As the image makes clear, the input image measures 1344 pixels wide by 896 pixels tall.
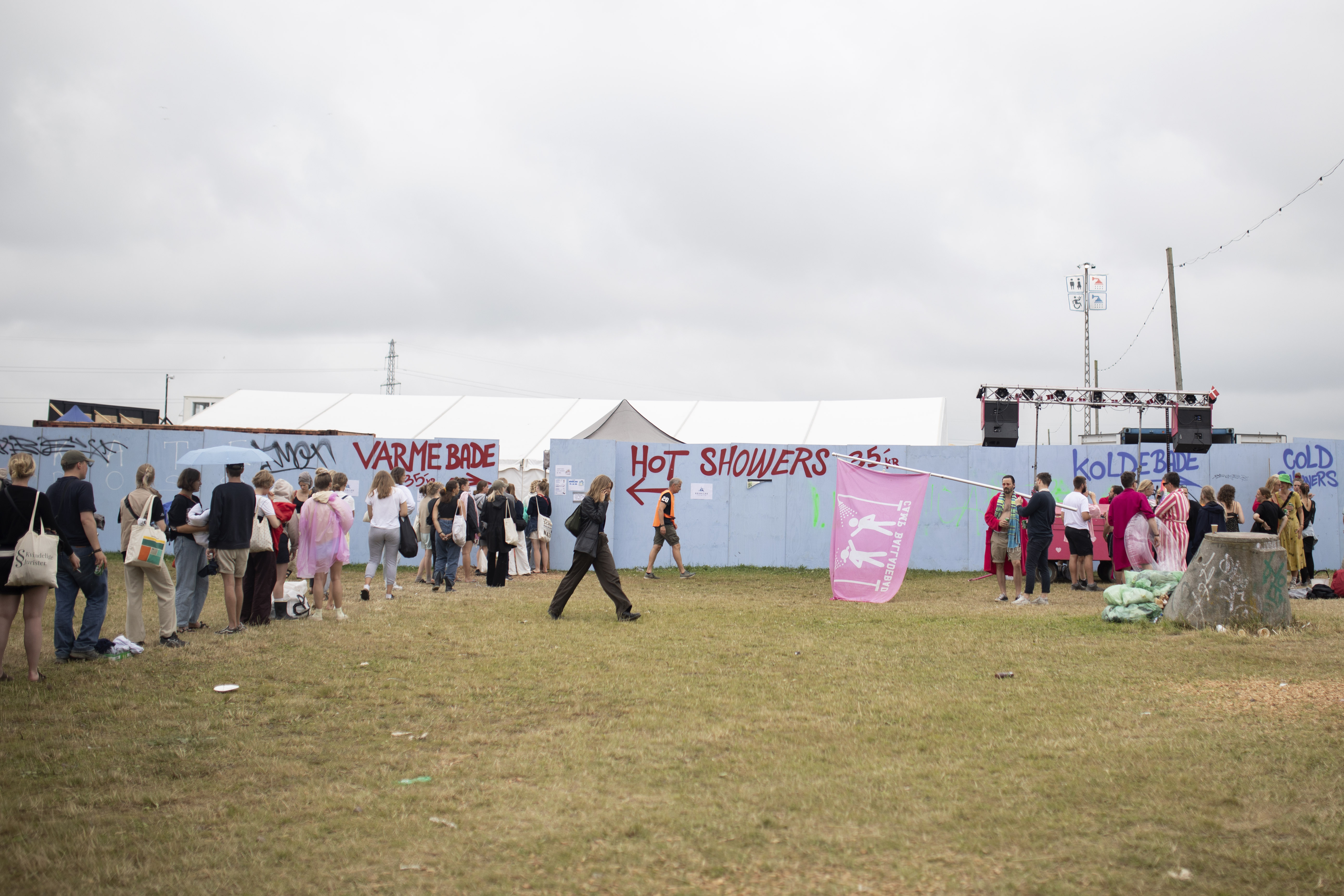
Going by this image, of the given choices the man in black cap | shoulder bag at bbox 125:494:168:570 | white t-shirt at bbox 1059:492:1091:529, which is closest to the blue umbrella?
shoulder bag at bbox 125:494:168:570

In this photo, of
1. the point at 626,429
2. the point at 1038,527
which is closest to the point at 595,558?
the point at 1038,527

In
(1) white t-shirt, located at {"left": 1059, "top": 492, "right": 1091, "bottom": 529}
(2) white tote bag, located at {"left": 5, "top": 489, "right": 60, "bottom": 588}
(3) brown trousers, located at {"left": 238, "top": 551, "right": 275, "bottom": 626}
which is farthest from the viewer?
(1) white t-shirt, located at {"left": 1059, "top": 492, "right": 1091, "bottom": 529}

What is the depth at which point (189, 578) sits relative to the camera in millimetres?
8859

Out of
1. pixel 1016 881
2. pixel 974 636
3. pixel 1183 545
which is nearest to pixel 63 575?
pixel 1016 881

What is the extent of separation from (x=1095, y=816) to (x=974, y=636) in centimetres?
486

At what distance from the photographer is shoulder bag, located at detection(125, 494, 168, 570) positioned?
304 inches

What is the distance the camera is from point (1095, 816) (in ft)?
13.2

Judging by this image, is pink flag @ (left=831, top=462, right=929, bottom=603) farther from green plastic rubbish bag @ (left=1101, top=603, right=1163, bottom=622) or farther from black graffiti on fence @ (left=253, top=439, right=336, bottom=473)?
black graffiti on fence @ (left=253, top=439, right=336, bottom=473)

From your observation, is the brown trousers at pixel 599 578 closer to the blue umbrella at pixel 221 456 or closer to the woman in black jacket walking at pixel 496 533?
the woman in black jacket walking at pixel 496 533

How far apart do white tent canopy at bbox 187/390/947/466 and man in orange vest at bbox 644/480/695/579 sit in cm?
664

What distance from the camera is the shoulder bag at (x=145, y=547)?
7719mm

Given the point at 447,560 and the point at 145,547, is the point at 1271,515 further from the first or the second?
the point at 145,547

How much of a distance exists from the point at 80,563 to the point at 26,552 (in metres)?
0.96

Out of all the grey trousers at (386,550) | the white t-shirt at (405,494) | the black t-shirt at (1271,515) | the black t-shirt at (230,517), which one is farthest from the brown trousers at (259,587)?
the black t-shirt at (1271,515)
